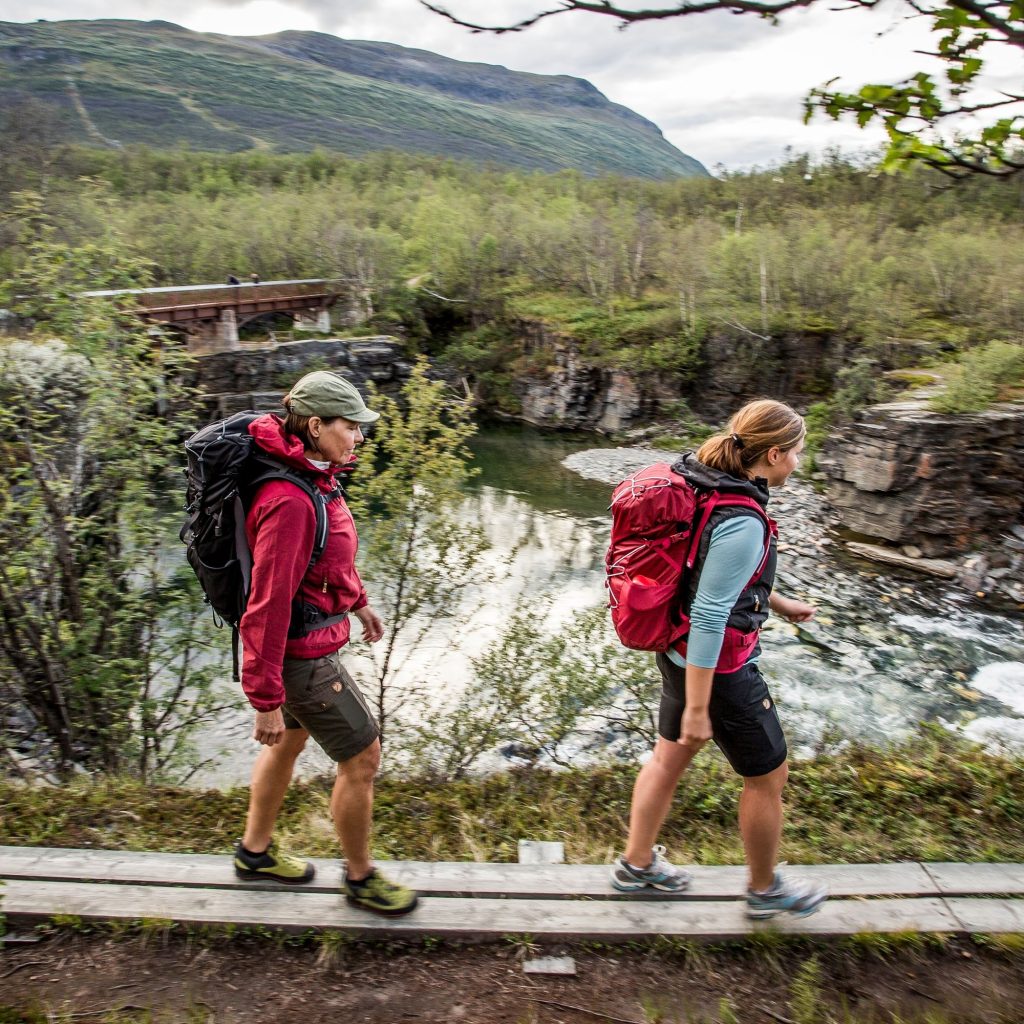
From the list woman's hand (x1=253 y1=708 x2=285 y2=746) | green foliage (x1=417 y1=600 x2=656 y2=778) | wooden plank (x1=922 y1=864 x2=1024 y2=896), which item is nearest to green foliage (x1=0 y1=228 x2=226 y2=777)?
green foliage (x1=417 y1=600 x2=656 y2=778)

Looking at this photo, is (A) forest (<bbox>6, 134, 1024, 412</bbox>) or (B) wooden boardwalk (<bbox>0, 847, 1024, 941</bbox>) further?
(A) forest (<bbox>6, 134, 1024, 412</bbox>)

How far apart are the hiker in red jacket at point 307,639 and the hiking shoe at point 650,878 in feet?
2.64

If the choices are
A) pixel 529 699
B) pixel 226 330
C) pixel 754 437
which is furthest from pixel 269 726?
pixel 226 330

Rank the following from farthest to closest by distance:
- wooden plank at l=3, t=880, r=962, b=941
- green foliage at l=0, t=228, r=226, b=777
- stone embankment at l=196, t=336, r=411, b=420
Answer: stone embankment at l=196, t=336, r=411, b=420
green foliage at l=0, t=228, r=226, b=777
wooden plank at l=3, t=880, r=962, b=941

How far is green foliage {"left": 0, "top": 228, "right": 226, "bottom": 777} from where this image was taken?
671 centimetres

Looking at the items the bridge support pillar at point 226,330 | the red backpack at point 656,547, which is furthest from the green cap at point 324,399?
the bridge support pillar at point 226,330

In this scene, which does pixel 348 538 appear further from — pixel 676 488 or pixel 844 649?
pixel 844 649

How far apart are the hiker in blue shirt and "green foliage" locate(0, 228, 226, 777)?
5567 mm

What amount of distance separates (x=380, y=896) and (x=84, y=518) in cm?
598

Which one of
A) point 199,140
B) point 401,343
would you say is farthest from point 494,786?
point 199,140

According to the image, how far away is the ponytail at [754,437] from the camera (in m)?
2.51

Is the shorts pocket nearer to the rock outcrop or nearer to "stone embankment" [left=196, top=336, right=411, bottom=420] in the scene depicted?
"stone embankment" [left=196, top=336, right=411, bottom=420]

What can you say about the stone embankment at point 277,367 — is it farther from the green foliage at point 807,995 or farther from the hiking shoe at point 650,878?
the green foliage at point 807,995

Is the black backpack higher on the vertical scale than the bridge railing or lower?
higher
